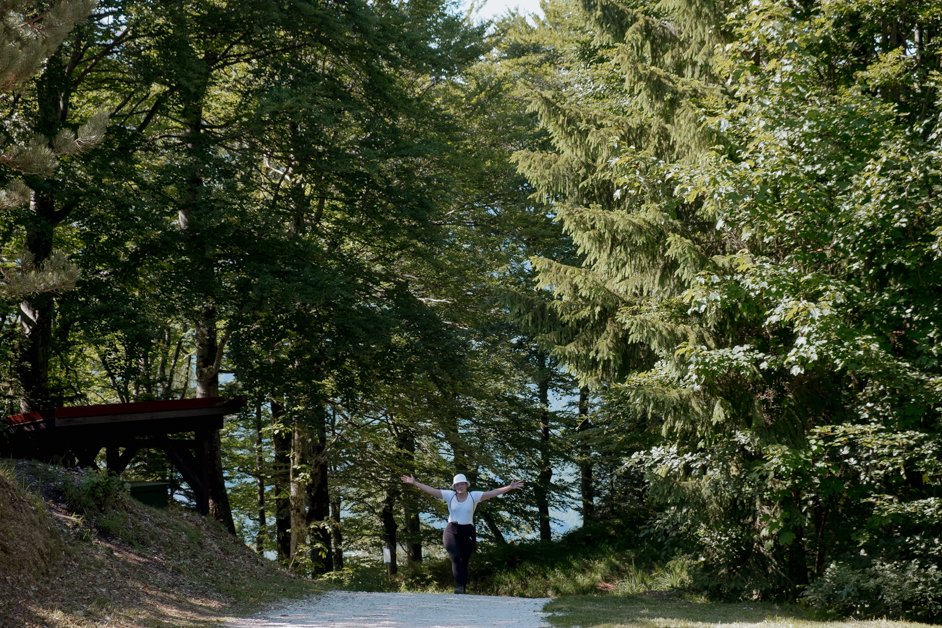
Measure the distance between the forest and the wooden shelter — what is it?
121 centimetres

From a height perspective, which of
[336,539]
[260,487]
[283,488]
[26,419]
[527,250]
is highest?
[527,250]

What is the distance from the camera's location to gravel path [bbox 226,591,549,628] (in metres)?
8.47

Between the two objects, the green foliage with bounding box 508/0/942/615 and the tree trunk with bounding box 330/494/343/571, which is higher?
the green foliage with bounding box 508/0/942/615

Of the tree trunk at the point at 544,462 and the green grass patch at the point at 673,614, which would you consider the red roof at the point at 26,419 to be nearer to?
the green grass patch at the point at 673,614

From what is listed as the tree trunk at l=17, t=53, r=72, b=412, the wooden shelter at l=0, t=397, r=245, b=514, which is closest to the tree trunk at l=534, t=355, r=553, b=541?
the wooden shelter at l=0, t=397, r=245, b=514

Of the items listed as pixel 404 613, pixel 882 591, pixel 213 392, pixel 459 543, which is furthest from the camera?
pixel 213 392

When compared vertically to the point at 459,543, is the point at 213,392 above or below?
above

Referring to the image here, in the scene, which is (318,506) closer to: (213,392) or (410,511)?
(410,511)

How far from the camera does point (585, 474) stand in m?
22.7

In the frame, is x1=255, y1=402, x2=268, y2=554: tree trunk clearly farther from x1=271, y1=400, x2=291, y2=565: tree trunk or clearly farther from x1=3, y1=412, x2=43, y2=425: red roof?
x1=3, y1=412, x2=43, y2=425: red roof

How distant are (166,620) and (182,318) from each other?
7548 mm

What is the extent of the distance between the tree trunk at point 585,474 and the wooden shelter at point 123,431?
1000 centimetres

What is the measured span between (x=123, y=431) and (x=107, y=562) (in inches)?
135

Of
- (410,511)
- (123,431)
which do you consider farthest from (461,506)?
(410,511)
